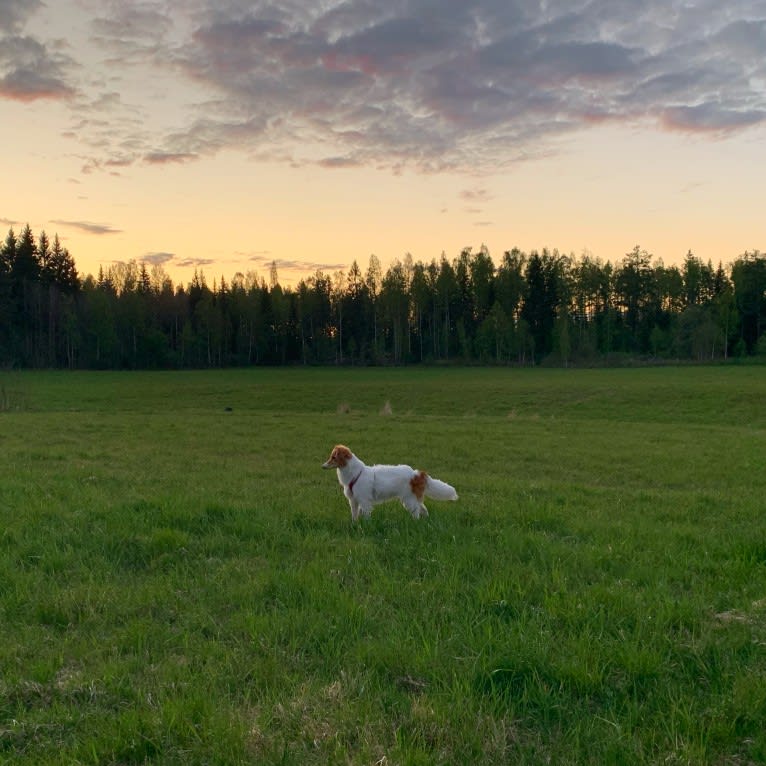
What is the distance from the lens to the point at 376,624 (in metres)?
5.74

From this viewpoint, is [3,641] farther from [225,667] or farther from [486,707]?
[486,707]

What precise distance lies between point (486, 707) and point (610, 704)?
0.91 m

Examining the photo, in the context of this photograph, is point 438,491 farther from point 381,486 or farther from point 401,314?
point 401,314

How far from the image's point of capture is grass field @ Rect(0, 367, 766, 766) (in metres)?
4.04

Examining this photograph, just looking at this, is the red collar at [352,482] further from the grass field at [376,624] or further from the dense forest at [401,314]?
the dense forest at [401,314]

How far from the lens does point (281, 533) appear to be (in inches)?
350

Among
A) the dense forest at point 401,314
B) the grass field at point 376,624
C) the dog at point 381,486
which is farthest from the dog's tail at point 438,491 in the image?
the dense forest at point 401,314

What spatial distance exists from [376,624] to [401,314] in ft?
389

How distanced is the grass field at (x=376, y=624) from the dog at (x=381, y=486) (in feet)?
1.11

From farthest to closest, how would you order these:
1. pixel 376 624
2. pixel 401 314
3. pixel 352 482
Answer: pixel 401 314, pixel 352 482, pixel 376 624

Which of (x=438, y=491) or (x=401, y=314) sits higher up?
(x=401, y=314)

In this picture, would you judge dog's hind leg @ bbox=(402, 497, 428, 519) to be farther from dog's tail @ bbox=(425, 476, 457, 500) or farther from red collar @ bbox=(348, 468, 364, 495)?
red collar @ bbox=(348, 468, 364, 495)

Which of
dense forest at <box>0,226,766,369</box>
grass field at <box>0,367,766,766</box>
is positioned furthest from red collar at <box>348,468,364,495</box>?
dense forest at <box>0,226,766,369</box>

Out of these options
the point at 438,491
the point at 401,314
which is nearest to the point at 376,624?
the point at 438,491
